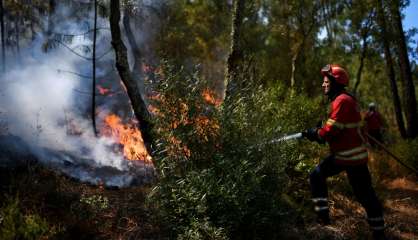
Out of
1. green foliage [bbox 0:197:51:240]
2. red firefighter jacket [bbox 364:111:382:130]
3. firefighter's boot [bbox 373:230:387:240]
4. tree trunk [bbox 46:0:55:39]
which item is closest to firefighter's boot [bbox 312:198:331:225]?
firefighter's boot [bbox 373:230:387:240]

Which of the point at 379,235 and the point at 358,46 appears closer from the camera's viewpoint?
the point at 379,235

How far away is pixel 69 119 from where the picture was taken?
43.6 ft

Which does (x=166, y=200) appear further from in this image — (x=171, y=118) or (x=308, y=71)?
(x=308, y=71)

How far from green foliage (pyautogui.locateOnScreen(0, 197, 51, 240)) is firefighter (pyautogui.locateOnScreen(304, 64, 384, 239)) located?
3420 mm

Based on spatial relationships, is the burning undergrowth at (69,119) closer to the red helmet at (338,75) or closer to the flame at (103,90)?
the flame at (103,90)

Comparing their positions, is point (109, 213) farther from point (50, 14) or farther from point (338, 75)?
point (50, 14)

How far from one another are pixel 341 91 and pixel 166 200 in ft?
8.71

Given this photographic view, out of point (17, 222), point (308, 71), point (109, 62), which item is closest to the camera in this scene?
point (17, 222)

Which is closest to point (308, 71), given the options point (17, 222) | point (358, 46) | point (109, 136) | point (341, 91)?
point (358, 46)

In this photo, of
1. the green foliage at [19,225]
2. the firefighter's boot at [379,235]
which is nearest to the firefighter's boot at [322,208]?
the firefighter's boot at [379,235]

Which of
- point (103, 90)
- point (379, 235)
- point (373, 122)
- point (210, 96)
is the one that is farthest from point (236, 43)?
point (103, 90)

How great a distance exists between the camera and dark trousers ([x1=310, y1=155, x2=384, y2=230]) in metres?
5.85

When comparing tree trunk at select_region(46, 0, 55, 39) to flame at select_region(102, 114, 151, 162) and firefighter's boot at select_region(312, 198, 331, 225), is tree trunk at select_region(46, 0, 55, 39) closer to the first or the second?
flame at select_region(102, 114, 151, 162)

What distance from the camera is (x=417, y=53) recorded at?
72.3ft
